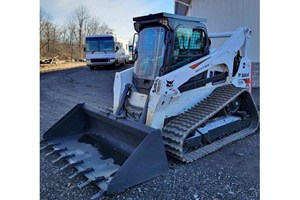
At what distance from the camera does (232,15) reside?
848cm

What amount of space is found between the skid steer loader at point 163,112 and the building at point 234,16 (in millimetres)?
3538

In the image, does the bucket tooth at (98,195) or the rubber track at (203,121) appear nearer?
the bucket tooth at (98,195)

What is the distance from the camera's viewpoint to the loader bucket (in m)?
2.38

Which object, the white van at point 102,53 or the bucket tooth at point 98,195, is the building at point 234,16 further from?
the bucket tooth at point 98,195

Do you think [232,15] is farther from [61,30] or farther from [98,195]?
[98,195]

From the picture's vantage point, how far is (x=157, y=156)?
2.56 metres

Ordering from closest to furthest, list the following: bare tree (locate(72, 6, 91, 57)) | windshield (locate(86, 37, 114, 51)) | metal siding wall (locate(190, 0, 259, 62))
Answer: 1. bare tree (locate(72, 6, 91, 57))
2. metal siding wall (locate(190, 0, 259, 62))
3. windshield (locate(86, 37, 114, 51))

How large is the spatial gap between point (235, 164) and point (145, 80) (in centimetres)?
144

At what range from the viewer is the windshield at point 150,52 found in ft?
10.9

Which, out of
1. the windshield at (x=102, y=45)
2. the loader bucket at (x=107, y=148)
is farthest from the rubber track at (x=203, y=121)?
the windshield at (x=102, y=45)

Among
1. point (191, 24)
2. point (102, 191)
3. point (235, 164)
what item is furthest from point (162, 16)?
point (102, 191)

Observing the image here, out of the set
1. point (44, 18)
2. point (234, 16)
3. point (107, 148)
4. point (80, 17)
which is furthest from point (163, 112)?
point (234, 16)

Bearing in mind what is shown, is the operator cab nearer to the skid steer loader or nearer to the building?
the skid steer loader

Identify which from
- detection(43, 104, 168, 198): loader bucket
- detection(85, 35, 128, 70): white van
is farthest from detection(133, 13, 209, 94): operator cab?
detection(85, 35, 128, 70): white van
